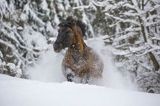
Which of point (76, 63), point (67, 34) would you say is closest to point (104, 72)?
point (76, 63)

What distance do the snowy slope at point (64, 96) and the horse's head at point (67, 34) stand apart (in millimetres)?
2178

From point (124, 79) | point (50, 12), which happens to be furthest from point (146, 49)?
point (50, 12)

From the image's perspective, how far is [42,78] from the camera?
27.2 feet

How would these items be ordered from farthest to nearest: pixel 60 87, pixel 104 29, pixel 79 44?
pixel 104 29 < pixel 79 44 < pixel 60 87

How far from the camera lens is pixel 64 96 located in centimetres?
415

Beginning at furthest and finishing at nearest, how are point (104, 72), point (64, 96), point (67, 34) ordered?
point (104, 72)
point (67, 34)
point (64, 96)

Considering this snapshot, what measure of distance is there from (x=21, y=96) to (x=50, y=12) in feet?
20.0

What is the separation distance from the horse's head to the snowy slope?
218 cm

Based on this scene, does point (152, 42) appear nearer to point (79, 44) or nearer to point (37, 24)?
point (79, 44)

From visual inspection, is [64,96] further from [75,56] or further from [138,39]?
[138,39]

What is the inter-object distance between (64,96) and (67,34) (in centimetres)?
286

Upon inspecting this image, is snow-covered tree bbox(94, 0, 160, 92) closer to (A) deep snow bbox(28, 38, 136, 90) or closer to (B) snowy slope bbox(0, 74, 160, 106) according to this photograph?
(A) deep snow bbox(28, 38, 136, 90)

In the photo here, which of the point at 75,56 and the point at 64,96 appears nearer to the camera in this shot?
the point at 64,96

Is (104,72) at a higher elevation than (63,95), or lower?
lower
